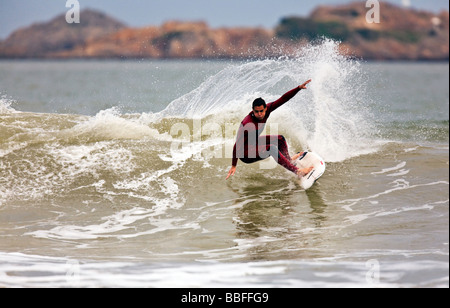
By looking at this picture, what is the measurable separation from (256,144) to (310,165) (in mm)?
1164

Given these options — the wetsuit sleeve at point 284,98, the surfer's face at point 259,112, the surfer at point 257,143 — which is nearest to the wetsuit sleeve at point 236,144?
the surfer at point 257,143

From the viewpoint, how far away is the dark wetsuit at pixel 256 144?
27.7 ft

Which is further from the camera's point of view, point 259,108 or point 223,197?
point 223,197

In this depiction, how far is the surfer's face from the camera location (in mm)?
8078

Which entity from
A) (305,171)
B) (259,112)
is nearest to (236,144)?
(259,112)

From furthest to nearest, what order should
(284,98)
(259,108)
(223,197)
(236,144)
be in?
1. (223,197)
2. (236,144)
3. (284,98)
4. (259,108)

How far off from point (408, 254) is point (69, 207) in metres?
5.42

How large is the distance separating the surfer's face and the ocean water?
59.2 inches

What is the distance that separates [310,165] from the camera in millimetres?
9117

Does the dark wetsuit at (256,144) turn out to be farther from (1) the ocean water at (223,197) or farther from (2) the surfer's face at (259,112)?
(1) the ocean water at (223,197)

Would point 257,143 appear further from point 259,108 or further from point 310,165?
point 310,165
